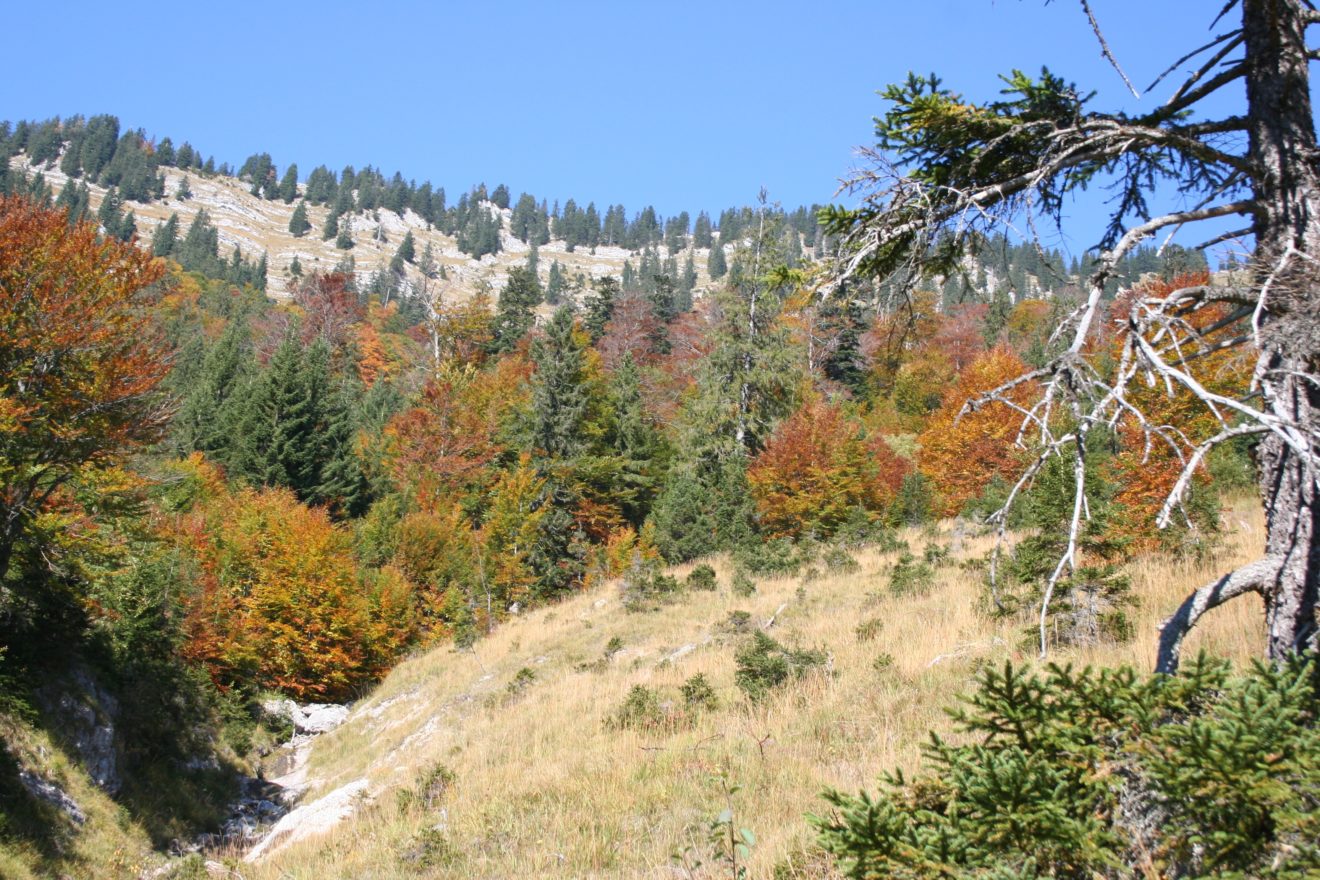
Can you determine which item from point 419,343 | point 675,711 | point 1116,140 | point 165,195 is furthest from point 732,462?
point 165,195

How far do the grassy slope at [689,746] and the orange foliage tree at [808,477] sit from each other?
645 inches

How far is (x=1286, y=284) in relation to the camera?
12.5 ft

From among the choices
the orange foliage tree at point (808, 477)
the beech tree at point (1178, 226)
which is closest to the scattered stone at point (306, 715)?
the orange foliage tree at point (808, 477)

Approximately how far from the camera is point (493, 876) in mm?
5703

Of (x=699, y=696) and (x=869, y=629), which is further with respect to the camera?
(x=869, y=629)

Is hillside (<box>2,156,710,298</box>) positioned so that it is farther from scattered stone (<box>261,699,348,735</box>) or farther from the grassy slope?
the grassy slope

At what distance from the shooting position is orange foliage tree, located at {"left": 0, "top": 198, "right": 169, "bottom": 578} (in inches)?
670

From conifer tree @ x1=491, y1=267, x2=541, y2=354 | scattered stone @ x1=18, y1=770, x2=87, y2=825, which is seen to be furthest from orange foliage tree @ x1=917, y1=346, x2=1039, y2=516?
conifer tree @ x1=491, y1=267, x2=541, y2=354

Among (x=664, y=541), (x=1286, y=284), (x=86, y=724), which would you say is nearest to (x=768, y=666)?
(x=1286, y=284)

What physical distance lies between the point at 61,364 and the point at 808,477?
79.4ft

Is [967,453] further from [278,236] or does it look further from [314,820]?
[278,236]

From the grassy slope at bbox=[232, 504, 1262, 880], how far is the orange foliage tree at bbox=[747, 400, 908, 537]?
1639cm

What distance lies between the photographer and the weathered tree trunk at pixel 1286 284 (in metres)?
3.60

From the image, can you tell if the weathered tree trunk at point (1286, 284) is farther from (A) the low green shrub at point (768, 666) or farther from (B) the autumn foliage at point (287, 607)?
(B) the autumn foliage at point (287, 607)
